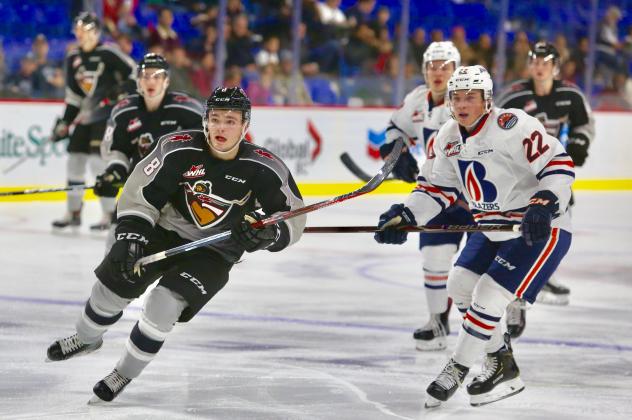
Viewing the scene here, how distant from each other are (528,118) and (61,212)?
16.7 ft

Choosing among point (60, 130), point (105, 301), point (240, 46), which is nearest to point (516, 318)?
point (105, 301)

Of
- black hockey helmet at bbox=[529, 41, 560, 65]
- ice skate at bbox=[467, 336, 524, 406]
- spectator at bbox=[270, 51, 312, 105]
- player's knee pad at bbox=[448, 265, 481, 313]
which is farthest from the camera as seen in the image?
spectator at bbox=[270, 51, 312, 105]

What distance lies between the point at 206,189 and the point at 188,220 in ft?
0.54

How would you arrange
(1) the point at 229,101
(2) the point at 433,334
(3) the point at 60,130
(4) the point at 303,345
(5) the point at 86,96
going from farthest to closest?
(5) the point at 86,96 → (3) the point at 60,130 → (2) the point at 433,334 → (4) the point at 303,345 → (1) the point at 229,101

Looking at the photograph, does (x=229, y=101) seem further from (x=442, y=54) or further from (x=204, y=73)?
(x=204, y=73)

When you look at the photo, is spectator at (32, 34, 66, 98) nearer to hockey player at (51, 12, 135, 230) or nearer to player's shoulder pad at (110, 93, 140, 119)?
hockey player at (51, 12, 135, 230)

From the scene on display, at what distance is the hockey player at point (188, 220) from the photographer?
3.65 metres

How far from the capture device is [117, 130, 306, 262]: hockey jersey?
12.5 feet

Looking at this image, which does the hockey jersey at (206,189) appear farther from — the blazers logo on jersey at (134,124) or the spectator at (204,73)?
the spectator at (204,73)

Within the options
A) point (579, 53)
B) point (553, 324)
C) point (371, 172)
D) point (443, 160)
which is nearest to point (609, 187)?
point (579, 53)

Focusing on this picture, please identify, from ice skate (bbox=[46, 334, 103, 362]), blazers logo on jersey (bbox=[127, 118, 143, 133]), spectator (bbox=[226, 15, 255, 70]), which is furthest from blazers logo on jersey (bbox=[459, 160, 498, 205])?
spectator (bbox=[226, 15, 255, 70])

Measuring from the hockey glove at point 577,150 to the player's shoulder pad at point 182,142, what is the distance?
2.44 metres

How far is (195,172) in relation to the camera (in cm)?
380

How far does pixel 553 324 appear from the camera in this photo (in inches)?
208
